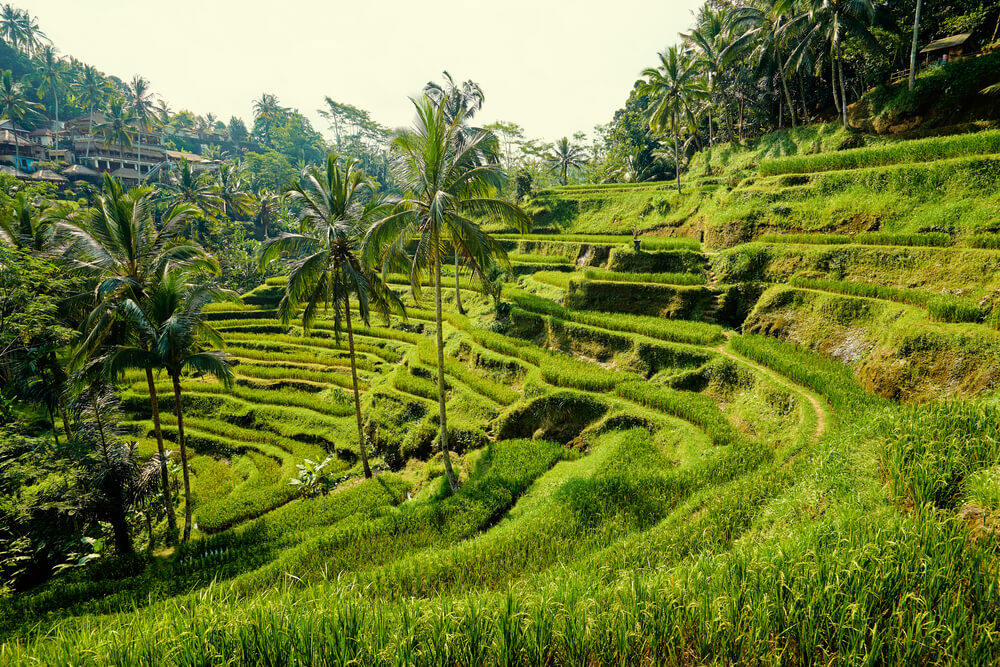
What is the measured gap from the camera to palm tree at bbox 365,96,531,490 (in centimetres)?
1229

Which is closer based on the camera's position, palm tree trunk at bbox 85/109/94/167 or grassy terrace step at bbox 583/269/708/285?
grassy terrace step at bbox 583/269/708/285

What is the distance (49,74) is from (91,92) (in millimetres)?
8993

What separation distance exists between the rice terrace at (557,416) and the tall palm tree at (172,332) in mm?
89

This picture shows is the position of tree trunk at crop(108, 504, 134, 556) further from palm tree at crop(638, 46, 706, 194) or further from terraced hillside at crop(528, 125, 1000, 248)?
palm tree at crop(638, 46, 706, 194)

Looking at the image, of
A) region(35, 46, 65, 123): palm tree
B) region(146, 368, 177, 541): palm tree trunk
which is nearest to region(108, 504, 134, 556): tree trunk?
region(146, 368, 177, 541): palm tree trunk

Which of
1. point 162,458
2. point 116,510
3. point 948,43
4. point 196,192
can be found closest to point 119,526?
point 116,510

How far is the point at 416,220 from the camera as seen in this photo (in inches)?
502

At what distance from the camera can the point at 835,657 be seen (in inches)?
147

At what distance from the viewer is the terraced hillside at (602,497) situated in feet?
13.6

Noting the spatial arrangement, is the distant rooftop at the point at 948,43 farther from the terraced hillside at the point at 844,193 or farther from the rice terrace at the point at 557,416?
the terraced hillside at the point at 844,193

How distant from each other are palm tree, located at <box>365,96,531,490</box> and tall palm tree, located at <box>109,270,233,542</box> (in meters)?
5.81

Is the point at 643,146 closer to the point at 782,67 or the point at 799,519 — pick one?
the point at 782,67

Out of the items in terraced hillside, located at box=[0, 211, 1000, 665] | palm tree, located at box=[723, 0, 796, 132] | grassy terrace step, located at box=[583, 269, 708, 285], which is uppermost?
palm tree, located at box=[723, 0, 796, 132]

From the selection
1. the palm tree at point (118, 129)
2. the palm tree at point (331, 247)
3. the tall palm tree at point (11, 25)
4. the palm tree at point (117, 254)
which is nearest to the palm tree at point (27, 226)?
the palm tree at point (117, 254)
